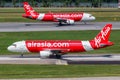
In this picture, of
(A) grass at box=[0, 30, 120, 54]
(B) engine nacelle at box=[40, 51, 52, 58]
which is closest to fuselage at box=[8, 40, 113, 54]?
(B) engine nacelle at box=[40, 51, 52, 58]

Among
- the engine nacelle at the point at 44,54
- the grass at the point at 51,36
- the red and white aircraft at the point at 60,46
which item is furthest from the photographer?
the grass at the point at 51,36

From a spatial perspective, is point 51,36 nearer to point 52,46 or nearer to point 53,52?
point 52,46

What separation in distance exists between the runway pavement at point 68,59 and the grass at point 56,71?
4.03 meters

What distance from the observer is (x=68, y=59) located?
5372 cm

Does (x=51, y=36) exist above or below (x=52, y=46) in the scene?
below

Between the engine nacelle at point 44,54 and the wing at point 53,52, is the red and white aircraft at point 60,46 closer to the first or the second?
the wing at point 53,52

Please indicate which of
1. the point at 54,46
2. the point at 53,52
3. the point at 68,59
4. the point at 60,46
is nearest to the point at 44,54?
the point at 53,52

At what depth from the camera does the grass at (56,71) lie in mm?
39938

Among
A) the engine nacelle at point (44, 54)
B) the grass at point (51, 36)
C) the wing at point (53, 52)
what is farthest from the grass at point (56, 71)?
the grass at point (51, 36)

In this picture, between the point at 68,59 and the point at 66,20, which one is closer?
the point at 68,59

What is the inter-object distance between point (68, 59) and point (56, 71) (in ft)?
36.1

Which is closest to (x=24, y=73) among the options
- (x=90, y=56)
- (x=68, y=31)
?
(x=90, y=56)

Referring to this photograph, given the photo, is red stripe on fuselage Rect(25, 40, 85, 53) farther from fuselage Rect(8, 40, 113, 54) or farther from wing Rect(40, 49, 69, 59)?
wing Rect(40, 49, 69, 59)

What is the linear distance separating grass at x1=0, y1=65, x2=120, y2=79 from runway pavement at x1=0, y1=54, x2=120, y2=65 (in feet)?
13.2
